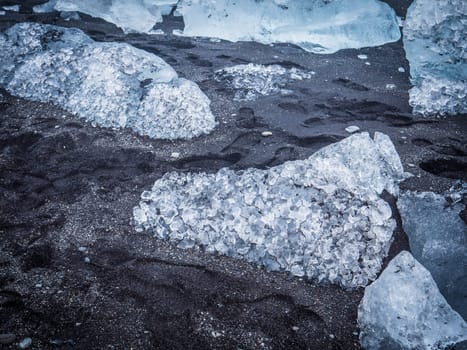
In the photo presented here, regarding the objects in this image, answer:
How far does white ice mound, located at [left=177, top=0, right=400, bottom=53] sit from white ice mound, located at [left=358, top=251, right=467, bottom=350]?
13.6ft

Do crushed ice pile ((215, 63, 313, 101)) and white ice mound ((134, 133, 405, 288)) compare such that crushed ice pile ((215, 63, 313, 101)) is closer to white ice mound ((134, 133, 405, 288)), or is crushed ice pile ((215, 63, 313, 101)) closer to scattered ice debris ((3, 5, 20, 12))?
white ice mound ((134, 133, 405, 288))

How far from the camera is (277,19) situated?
218 inches

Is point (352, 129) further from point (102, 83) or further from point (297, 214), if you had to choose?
point (102, 83)

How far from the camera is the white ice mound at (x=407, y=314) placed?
4.92 ft

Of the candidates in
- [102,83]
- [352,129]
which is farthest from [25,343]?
[352,129]

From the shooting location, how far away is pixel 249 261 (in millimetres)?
2041

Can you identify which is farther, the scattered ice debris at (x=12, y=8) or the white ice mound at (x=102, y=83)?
the scattered ice debris at (x=12, y=8)

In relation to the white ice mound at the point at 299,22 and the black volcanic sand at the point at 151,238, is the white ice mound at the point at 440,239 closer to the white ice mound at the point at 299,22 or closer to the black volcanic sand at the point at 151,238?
the black volcanic sand at the point at 151,238

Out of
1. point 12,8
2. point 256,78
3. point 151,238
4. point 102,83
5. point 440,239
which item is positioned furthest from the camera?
point 12,8

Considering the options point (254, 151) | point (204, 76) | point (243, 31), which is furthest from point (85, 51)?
point (243, 31)

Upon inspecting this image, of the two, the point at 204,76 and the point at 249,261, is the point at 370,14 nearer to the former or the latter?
the point at 204,76

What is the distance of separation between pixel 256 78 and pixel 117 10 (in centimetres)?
328

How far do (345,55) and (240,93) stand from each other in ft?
6.81

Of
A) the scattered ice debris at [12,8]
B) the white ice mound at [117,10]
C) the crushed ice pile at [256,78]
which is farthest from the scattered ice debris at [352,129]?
the scattered ice debris at [12,8]
